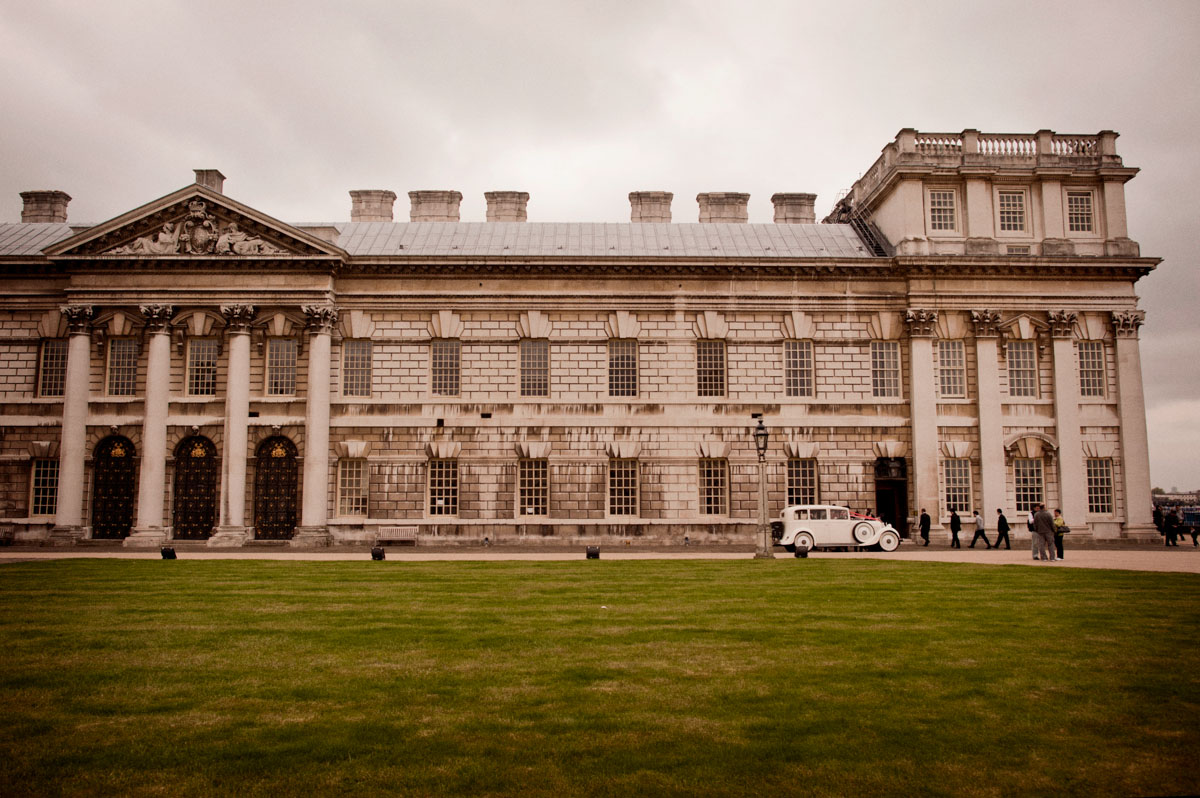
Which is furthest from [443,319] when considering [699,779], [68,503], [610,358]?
[699,779]

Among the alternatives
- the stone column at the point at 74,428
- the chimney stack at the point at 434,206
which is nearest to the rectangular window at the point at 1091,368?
the chimney stack at the point at 434,206

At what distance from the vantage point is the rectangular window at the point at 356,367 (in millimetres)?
38000

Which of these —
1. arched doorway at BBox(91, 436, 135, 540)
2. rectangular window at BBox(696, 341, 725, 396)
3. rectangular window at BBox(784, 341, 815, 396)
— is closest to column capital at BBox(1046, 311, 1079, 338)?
Result: rectangular window at BBox(784, 341, 815, 396)

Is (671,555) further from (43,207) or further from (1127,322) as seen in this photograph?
(43,207)

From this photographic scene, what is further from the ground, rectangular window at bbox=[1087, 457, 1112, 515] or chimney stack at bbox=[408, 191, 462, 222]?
chimney stack at bbox=[408, 191, 462, 222]

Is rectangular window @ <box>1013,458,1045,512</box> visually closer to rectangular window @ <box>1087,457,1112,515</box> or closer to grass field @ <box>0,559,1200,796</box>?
rectangular window @ <box>1087,457,1112,515</box>

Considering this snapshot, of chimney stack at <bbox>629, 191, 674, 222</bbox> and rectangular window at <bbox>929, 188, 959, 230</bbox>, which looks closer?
rectangular window at <bbox>929, 188, 959, 230</bbox>

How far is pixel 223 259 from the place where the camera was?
36750 mm

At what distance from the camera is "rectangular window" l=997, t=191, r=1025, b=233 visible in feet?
129

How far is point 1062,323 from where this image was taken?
3819 cm

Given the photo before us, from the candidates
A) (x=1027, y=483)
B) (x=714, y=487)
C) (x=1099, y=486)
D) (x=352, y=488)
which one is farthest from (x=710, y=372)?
(x=1099, y=486)

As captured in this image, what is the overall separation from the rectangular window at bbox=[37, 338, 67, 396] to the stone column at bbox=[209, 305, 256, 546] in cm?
767

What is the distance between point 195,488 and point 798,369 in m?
26.0

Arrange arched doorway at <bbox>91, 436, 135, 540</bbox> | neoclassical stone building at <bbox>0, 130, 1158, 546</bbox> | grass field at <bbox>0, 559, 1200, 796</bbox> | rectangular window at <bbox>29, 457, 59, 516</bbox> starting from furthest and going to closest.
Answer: rectangular window at <bbox>29, 457, 59, 516</bbox>
neoclassical stone building at <bbox>0, 130, 1158, 546</bbox>
arched doorway at <bbox>91, 436, 135, 540</bbox>
grass field at <bbox>0, 559, 1200, 796</bbox>
